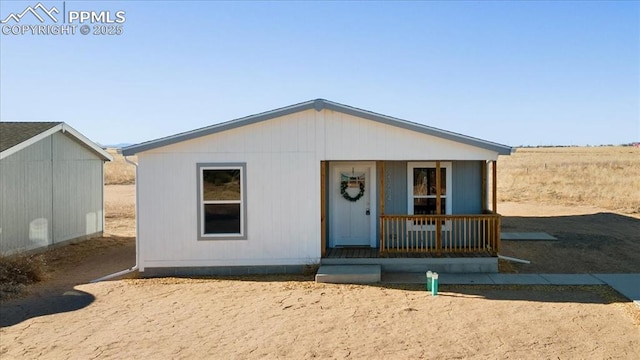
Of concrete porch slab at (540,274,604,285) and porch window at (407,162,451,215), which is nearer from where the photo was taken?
concrete porch slab at (540,274,604,285)

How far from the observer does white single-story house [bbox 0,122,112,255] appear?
14391 millimetres

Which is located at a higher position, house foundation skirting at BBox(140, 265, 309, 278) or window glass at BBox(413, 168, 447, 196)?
window glass at BBox(413, 168, 447, 196)

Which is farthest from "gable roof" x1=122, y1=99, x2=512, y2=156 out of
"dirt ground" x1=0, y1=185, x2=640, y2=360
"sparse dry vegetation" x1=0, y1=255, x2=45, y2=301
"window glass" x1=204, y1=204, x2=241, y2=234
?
"sparse dry vegetation" x1=0, y1=255, x2=45, y2=301

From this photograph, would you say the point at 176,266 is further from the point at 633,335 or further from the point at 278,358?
the point at 633,335

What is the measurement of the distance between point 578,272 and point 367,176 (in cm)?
508

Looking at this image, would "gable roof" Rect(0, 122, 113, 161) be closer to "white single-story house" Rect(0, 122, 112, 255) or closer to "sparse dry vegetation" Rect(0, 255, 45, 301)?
"white single-story house" Rect(0, 122, 112, 255)

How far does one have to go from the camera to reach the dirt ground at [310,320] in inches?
290

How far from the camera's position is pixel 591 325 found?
26.6 ft

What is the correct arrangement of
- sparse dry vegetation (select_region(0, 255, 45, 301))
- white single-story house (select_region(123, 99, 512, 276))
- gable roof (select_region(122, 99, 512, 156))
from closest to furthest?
sparse dry vegetation (select_region(0, 255, 45, 301)) < gable roof (select_region(122, 99, 512, 156)) < white single-story house (select_region(123, 99, 512, 276))

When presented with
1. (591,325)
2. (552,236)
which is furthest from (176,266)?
(552,236)

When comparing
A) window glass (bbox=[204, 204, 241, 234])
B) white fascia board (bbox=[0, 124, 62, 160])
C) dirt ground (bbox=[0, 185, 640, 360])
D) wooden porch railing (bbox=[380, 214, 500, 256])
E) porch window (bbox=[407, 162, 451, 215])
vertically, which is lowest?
dirt ground (bbox=[0, 185, 640, 360])

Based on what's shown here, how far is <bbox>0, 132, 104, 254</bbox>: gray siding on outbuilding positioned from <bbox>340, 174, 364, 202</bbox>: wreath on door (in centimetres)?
861

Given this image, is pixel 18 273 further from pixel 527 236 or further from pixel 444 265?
pixel 527 236

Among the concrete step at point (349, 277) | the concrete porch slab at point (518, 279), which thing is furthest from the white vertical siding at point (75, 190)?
the concrete porch slab at point (518, 279)
